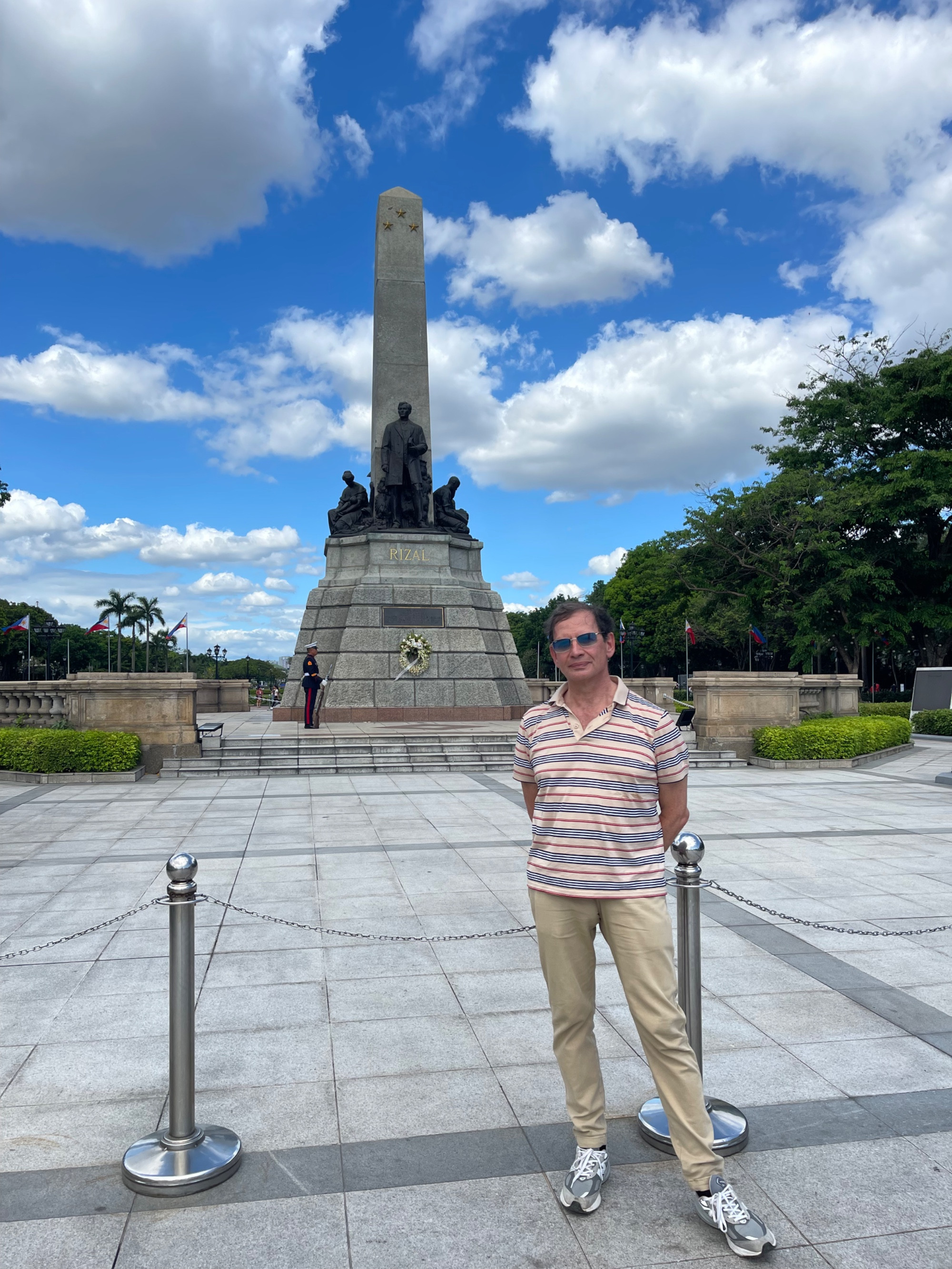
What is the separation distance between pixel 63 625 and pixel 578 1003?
92.0 meters

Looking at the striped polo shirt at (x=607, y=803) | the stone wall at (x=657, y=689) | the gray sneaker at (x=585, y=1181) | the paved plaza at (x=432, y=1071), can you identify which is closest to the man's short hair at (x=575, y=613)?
the striped polo shirt at (x=607, y=803)

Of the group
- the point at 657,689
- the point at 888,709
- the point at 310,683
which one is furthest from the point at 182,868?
the point at 888,709

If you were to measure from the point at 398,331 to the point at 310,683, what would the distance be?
10.9m

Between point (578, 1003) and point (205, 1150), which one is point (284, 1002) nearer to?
point (205, 1150)

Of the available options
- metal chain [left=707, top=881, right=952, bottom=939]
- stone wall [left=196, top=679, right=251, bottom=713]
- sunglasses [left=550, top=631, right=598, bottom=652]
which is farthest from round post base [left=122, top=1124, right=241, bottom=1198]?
stone wall [left=196, top=679, right=251, bottom=713]

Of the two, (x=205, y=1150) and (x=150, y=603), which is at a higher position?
(x=150, y=603)

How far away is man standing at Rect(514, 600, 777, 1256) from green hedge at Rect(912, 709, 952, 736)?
2463 centimetres

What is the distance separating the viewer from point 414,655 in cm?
2250

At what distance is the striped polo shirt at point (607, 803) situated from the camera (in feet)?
9.97

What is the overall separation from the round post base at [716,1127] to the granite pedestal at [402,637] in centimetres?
1830

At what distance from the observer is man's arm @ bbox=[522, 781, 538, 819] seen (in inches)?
131

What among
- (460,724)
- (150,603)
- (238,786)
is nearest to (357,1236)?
(238,786)

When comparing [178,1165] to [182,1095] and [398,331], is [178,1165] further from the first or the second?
[398,331]

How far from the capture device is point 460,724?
2083cm
